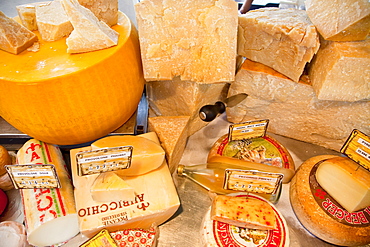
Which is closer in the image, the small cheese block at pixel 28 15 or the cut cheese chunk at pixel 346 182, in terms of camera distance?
the cut cheese chunk at pixel 346 182

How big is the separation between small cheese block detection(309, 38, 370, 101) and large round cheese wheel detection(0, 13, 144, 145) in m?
0.83

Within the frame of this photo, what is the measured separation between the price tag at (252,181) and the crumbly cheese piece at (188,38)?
412mm

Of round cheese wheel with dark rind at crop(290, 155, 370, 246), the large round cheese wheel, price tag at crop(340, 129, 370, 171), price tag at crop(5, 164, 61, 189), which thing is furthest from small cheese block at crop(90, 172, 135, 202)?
price tag at crop(340, 129, 370, 171)

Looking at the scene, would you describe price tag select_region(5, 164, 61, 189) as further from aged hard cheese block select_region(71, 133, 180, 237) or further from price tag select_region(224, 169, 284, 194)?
price tag select_region(224, 169, 284, 194)

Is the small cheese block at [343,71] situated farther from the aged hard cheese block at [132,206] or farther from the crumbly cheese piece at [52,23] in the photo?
the crumbly cheese piece at [52,23]

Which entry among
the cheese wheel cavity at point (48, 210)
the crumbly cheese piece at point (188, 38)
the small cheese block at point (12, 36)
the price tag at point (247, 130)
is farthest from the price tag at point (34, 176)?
the price tag at point (247, 130)

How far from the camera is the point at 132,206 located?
103 cm

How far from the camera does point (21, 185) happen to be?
3.39 ft

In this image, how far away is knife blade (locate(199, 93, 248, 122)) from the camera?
1.32 metres

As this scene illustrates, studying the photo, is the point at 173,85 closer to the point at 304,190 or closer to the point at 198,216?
the point at 198,216

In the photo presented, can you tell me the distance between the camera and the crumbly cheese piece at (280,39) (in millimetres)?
1146

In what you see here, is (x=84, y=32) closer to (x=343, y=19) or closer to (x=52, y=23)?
(x=52, y=23)

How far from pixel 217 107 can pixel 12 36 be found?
93cm

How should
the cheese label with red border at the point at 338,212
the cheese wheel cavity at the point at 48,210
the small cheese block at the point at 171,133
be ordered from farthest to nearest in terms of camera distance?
the small cheese block at the point at 171,133 → the cheese label with red border at the point at 338,212 → the cheese wheel cavity at the point at 48,210
